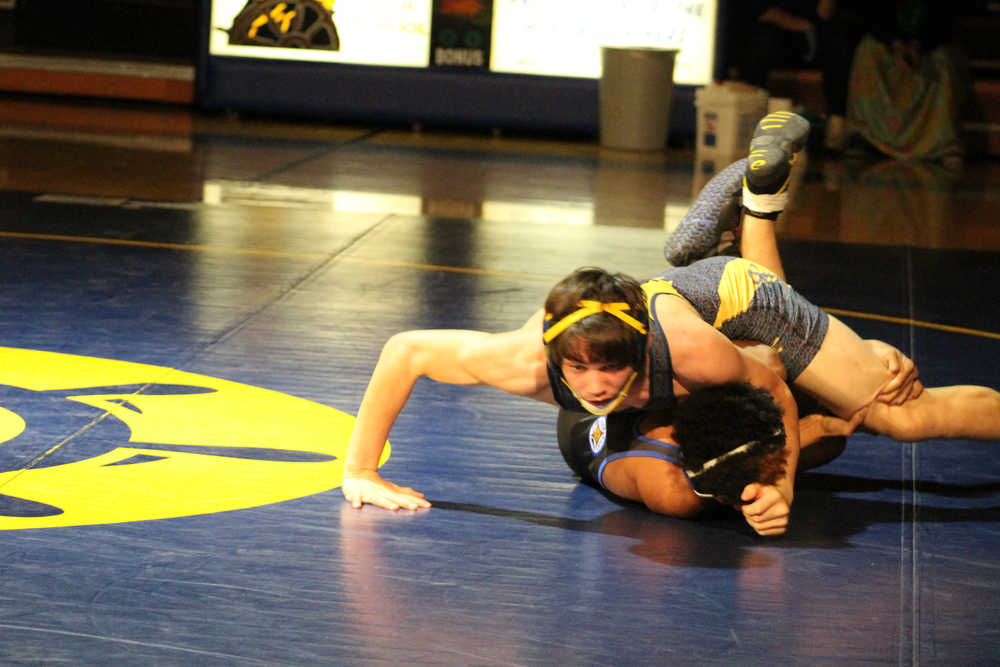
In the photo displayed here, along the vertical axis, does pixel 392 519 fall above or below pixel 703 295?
below

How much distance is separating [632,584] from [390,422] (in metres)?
0.71

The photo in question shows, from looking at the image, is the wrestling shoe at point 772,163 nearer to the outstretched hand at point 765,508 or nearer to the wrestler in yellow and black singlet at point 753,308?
the wrestler in yellow and black singlet at point 753,308

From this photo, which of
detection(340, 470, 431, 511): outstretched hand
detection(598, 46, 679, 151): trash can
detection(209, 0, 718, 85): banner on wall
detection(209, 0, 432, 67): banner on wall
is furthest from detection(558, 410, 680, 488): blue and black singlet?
detection(209, 0, 432, 67): banner on wall

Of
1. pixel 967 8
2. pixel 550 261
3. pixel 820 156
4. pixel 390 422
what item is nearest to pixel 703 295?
pixel 390 422

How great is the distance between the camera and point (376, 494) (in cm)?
333

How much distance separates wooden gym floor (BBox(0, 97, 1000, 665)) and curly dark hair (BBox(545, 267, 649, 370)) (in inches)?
18.8

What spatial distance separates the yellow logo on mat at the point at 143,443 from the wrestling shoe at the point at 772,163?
47.9 inches

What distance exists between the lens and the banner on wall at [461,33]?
463 inches

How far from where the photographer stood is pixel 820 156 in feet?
37.1

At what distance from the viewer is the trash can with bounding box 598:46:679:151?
36.3ft

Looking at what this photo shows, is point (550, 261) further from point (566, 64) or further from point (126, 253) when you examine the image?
point (566, 64)

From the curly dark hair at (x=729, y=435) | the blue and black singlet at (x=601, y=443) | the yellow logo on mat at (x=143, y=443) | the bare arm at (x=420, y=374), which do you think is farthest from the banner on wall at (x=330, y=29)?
the curly dark hair at (x=729, y=435)

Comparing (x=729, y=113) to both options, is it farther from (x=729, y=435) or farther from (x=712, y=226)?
(x=729, y=435)

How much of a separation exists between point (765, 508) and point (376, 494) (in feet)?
2.92
